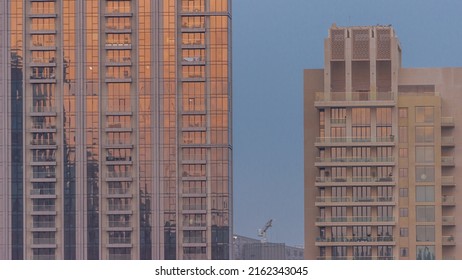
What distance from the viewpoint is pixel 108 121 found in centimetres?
3231

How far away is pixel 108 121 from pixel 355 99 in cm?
669

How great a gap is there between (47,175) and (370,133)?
28.5 feet

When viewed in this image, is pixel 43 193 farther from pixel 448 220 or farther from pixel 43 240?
pixel 448 220

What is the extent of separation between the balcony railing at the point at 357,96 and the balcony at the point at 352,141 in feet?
3.41

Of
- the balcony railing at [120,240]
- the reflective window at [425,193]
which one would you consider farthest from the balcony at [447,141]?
the balcony railing at [120,240]

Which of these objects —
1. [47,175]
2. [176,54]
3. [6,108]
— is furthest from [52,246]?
[176,54]

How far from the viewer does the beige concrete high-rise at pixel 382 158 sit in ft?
102

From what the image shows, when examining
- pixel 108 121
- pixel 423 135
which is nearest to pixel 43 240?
pixel 108 121

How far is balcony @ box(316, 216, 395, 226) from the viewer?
31172mm

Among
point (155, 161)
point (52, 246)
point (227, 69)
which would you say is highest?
point (227, 69)

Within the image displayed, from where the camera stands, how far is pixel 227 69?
31.5 meters

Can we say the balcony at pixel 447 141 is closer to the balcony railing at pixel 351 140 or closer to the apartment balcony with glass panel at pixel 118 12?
the balcony railing at pixel 351 140

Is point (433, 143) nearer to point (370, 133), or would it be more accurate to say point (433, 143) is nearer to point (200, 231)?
point (370, 133)
